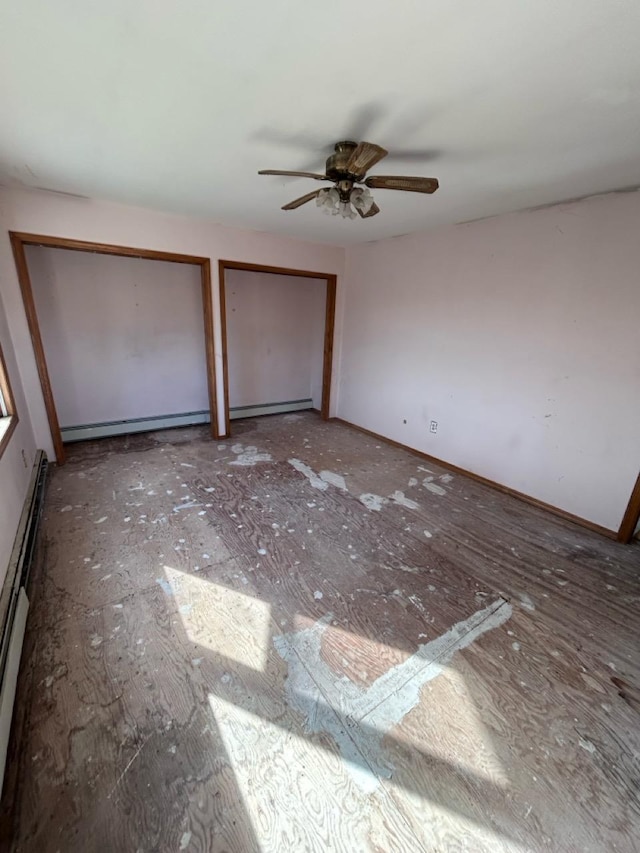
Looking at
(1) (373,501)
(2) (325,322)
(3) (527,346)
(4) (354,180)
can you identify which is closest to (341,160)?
(4) (354,180)

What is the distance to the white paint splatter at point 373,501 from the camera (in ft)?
8.82

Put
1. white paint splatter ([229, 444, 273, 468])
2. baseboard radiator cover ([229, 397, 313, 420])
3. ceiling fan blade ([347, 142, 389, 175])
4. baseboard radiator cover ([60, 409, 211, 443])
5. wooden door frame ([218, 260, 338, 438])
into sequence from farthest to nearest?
baseboard radiator cover ([229, 397, 313, 420]) < baseboard radiator cover ([60, 409, 211, 443]) < wooden door frame ([218, 260, 338, 438]) < white paint splatter ([229, 444, 273, 468]) < ceiling fan blade ([347, 142, 389, 175])

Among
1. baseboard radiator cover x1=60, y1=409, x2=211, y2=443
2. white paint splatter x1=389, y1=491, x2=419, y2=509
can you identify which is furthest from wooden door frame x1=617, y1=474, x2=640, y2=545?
baseboard radiator cover x1=60, y1=409, x2=211, y2=443

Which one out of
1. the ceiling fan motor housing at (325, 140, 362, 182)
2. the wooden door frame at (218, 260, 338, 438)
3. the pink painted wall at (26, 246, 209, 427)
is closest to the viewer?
the ceiling fan motor housing at (325, 140, 362, 182)

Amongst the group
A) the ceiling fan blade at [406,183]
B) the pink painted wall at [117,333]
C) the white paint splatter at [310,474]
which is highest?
the ceiling fan blade at [406,183]

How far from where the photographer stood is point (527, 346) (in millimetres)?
2715

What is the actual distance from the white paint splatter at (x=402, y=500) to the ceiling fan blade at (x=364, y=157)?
2227mm

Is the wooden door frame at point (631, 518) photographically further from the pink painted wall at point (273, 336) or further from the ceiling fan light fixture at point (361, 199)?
the pink painted wall at point (273, 336)

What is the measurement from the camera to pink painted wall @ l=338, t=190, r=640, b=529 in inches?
89.5

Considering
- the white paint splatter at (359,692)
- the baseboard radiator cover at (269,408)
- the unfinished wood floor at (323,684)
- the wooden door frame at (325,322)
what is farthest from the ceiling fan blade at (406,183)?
the baseboard radiator cover at (269,408)

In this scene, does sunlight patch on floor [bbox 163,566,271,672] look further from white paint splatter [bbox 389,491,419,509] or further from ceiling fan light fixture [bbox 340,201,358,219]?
ceiling fan light fixture [bbox 340,201,358,219]

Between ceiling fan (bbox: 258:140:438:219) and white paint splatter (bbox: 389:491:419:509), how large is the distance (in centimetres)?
206

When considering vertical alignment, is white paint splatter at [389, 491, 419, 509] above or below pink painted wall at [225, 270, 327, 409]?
below

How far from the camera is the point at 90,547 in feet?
6.97
